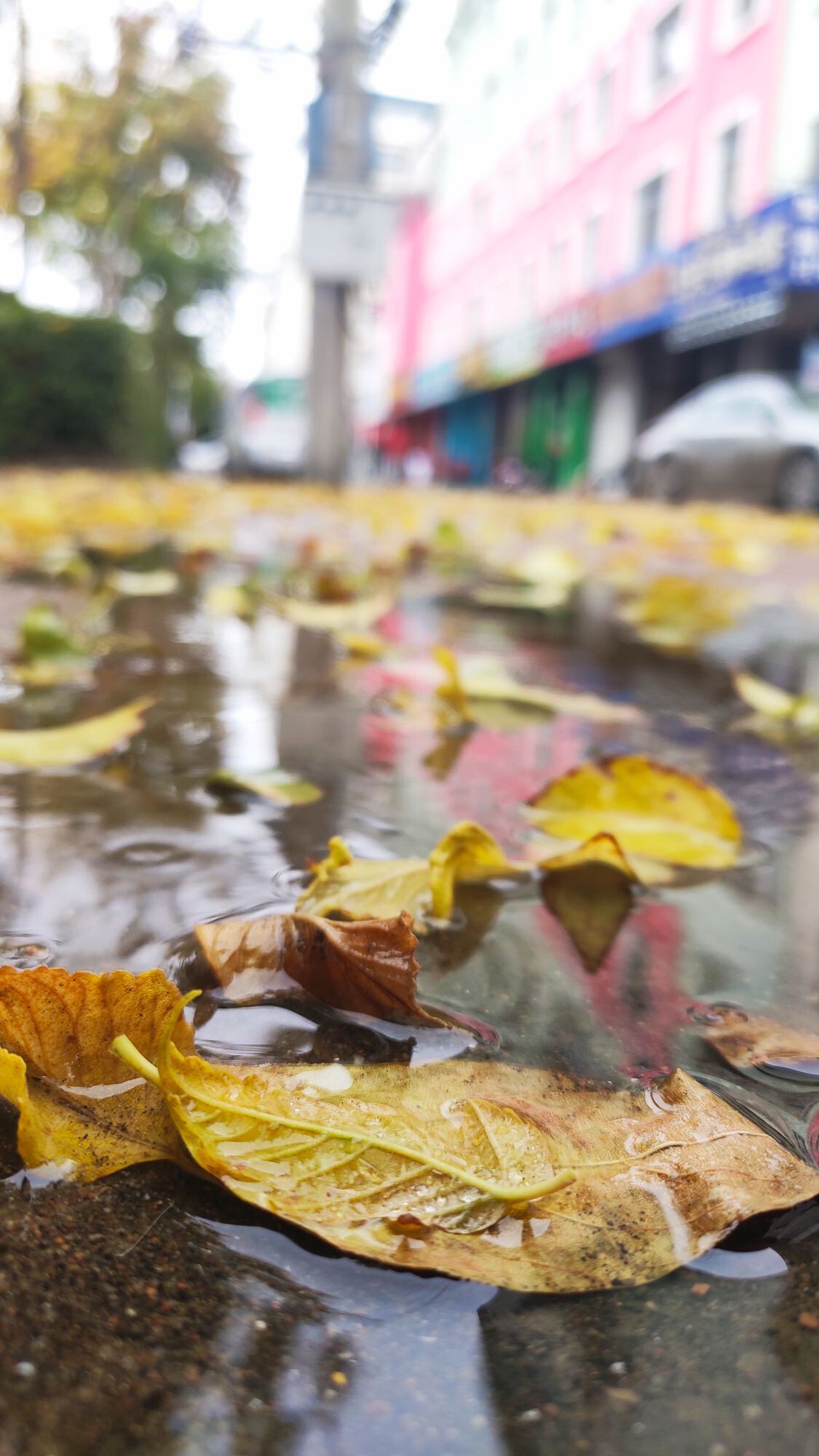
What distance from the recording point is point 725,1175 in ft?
1.64

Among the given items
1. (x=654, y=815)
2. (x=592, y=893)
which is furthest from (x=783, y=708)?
Result: (x=592, y=893)

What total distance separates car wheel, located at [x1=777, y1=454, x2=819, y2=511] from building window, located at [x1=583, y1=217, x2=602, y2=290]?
5.95 metres

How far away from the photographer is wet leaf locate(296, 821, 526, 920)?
0.74m

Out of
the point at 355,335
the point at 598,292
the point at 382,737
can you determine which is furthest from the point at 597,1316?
the point at 598,292

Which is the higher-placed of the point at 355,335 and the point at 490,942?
the point at 355,335

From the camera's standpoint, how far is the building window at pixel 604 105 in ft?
37.6

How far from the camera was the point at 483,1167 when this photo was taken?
488mm

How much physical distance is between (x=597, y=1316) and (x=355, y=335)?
370 inches

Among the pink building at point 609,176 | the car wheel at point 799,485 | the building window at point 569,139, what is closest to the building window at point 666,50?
the pink building at point 609,176

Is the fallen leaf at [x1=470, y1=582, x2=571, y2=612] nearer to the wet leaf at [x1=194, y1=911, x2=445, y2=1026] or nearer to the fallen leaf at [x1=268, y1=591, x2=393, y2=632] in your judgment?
the fallen leaf at [x1=268, y1=591, x2=393, y2=632]

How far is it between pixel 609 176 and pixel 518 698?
12.2 m

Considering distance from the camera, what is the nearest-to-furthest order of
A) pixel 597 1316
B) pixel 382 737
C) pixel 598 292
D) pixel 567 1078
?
1. pixel 597 1316
2. pixel 567 1078
3. pixel 382 737
4. pixel 598 292

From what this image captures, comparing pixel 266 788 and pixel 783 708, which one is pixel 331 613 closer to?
pixel 783 708

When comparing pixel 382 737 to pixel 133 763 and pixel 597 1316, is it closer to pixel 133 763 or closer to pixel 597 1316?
pixel 133 763
